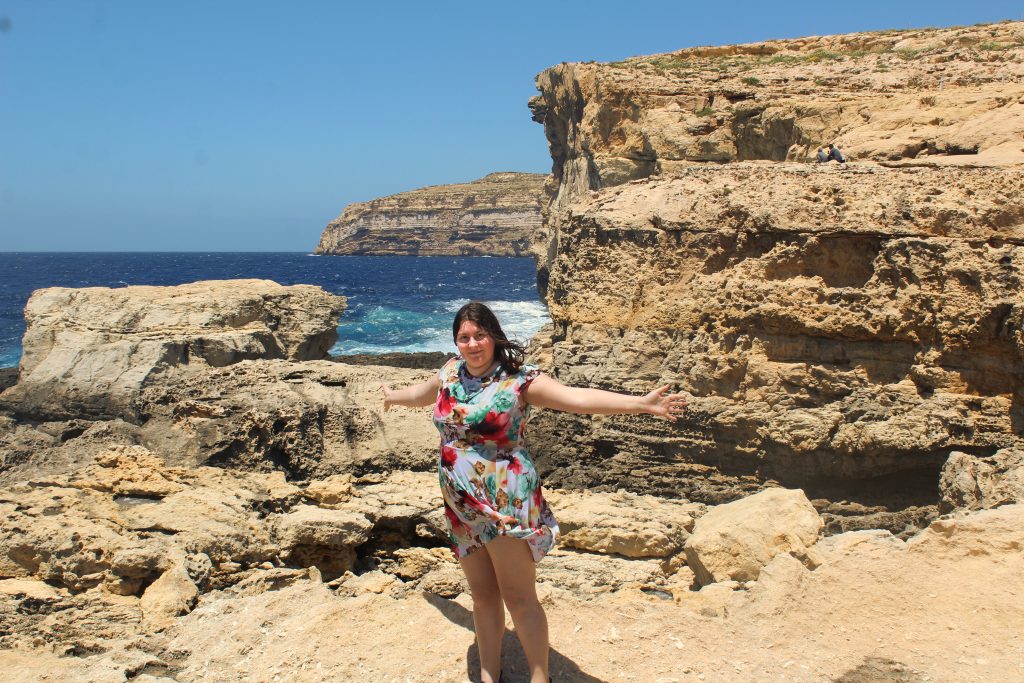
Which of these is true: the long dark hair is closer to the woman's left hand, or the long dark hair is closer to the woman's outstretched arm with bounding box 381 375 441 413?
the woman's outstretched arm with bounding box 381 375 441 413

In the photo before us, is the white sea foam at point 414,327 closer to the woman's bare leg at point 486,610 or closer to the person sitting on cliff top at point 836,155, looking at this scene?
the person sitting on cliff top at point 836,155

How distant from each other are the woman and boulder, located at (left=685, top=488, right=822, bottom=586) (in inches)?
75.1

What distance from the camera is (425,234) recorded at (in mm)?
119062

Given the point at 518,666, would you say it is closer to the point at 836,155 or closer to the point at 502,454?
the point at 502,454

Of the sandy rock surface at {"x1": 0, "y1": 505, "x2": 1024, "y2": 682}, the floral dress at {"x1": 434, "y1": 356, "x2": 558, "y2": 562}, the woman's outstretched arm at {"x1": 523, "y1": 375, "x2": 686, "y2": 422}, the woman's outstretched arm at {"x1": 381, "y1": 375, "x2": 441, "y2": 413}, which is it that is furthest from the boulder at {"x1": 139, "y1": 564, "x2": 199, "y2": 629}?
the woman's outstretched arm at {"x1": 523, "y1": 375, "x2": 686, "y2": 422}

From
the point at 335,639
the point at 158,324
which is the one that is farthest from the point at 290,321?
the point at 335,639

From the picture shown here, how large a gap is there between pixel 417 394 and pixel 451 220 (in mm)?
114703

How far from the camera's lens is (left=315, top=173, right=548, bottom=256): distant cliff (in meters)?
111

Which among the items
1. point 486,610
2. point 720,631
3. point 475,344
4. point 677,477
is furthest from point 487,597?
point 677,477


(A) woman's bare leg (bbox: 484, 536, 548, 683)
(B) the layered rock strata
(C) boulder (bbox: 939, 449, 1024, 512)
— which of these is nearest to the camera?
(A) woman's bare leg (bbox: 484, 536, 548, 683)

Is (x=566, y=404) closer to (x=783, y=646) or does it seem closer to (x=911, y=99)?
(x=783, y=646)

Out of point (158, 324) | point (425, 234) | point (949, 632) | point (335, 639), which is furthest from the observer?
point (425, 234)

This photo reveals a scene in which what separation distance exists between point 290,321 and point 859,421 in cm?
1111

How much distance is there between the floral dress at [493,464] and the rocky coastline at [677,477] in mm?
969
